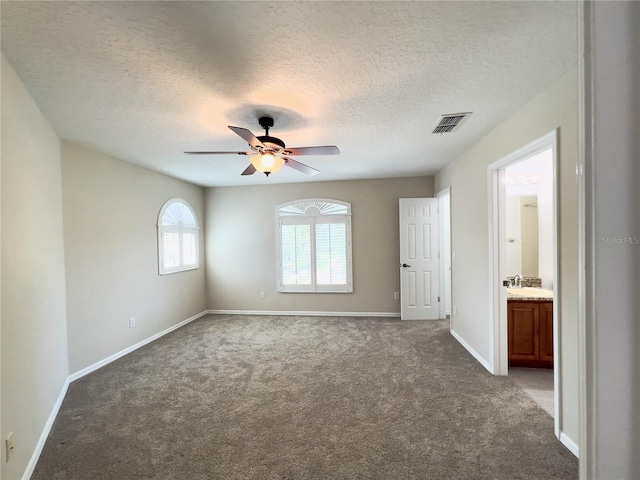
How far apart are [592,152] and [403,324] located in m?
4.63

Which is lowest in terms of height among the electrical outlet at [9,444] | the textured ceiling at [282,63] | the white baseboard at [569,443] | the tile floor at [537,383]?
the tile floor at [537,383]

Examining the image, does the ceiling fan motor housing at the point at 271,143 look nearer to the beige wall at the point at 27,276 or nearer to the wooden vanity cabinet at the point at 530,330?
the beige wall at the point at 27,276

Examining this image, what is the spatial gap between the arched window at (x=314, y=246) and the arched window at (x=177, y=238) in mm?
1521

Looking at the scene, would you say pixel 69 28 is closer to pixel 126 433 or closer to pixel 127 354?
pixel 126 433

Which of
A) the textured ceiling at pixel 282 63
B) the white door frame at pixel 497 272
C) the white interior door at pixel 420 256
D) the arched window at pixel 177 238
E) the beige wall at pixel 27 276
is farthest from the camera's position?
the white interior door at pixel 420 256

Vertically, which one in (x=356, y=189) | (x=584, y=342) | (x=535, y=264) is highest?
(x=356, y=189)

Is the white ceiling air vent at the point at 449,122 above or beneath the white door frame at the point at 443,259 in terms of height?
above

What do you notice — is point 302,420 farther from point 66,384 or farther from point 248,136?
point 66,384

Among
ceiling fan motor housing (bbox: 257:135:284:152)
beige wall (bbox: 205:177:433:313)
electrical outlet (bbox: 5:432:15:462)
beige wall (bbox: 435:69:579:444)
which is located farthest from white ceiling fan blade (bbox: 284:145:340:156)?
beige wall (bbox: 205:177:433:313)

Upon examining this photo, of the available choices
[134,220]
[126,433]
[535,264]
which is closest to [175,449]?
[126,433]

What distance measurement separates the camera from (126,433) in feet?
7.09

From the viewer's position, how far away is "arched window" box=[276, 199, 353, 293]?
5234 mm

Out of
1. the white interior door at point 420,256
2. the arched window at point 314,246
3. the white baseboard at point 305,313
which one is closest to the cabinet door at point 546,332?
the white interior door at point 420,256

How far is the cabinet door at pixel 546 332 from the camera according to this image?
9.79ft
